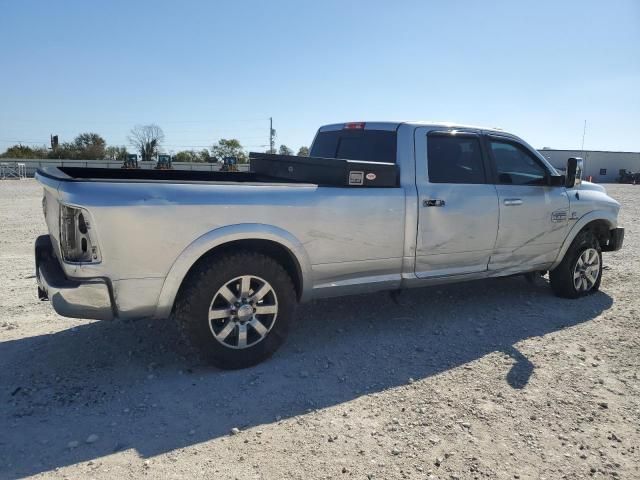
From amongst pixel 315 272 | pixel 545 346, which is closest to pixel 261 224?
pixel 315 272

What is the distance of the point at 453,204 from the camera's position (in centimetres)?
460

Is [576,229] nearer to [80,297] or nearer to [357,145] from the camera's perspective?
[357,145]

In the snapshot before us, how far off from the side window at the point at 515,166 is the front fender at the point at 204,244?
8.53ft

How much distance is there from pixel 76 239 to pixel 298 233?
5.05 feet

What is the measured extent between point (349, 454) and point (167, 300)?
161 centimetres

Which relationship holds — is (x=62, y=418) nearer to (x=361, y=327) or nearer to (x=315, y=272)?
(x=315, y=272)

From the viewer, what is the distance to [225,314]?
3652 millimetres

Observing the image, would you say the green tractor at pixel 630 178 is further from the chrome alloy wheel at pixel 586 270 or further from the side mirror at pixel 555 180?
the side mirror at pixel 555 180

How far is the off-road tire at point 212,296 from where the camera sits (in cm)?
353

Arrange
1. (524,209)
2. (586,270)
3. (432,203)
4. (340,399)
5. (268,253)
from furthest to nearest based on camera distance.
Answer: (586,270) → (524,209) → (432,203) → (268,253) → (340,399)

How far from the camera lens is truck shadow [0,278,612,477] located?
2949mm

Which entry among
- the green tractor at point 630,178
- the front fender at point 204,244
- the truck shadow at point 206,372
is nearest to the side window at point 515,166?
the truck shadow at point 206,372

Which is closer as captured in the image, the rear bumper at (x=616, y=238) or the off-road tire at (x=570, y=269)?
the off-road tire at (x=570, y=269)

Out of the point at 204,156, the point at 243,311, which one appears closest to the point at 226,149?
the point at 204,156
